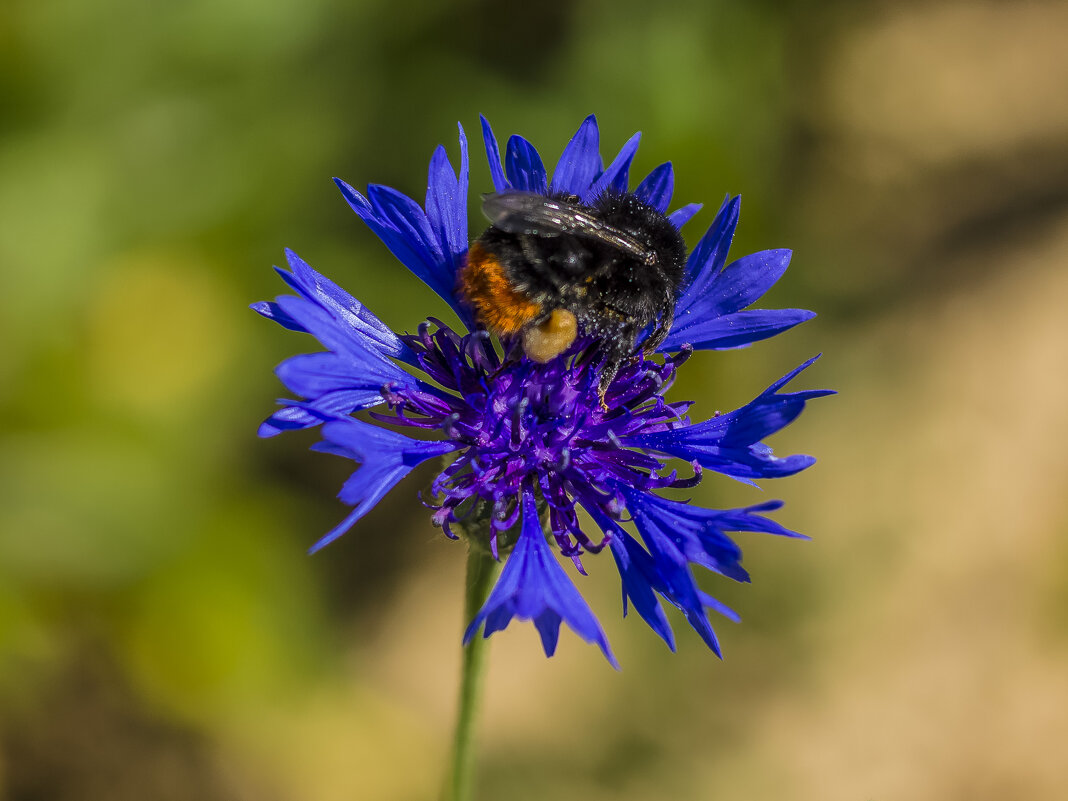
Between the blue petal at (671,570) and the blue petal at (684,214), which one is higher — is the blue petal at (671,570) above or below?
below

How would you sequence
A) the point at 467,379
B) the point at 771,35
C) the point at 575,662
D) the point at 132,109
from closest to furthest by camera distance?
the point at 467,379, the point at 132,109, the point at 575,662, the point at 771,35

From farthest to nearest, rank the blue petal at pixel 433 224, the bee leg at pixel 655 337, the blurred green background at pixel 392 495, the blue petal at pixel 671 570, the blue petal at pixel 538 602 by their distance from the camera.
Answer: the blurred green background at pixel 392 495 < the blue petal at pixel 433 224 < the bee leg at pixel 655 337 < the blue petal at pixel 671 570 < the blue petal at pixel 538 602

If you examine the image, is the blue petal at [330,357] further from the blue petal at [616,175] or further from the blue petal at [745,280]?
the blue petal at [745,280]

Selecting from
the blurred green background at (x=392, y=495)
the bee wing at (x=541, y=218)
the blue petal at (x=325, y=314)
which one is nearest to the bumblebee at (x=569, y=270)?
the bee wing at (x=541, y=218)

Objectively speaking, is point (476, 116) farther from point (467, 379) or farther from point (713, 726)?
point (713, 726)

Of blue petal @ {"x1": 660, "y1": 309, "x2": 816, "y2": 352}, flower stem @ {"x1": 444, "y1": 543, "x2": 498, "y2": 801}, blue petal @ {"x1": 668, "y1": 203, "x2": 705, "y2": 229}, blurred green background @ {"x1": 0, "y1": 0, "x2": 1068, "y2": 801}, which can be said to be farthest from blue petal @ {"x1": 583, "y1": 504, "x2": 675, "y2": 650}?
blurred green background @ {"x1": 0, "y1": 0, "x2": 1068, "y2": 801}

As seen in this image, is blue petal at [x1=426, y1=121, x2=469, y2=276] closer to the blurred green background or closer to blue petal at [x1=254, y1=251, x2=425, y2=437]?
blue petal at [x1=254, y1=251, x2=425, y2=437]

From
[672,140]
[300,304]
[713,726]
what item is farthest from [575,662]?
[300,304]
